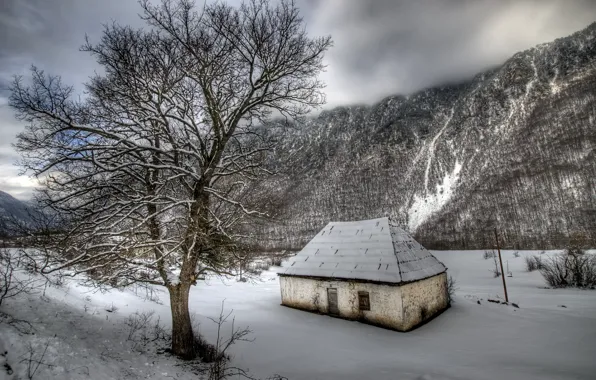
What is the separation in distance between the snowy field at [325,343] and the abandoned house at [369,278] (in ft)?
2.21

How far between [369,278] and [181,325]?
326 inches

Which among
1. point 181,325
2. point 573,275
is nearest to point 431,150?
point 573,275

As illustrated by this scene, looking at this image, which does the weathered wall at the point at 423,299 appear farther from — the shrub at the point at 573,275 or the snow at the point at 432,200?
the snow at the point at 432,200

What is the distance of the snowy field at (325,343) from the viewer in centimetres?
545

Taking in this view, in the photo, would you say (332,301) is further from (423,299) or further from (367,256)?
(423,299)

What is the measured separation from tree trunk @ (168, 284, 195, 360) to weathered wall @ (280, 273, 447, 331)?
26.1 ft

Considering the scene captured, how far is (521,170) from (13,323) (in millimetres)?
103342

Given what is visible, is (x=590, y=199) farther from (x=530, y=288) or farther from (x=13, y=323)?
(x=13, y=323)

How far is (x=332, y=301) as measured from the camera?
1371 cm

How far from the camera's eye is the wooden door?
13541 mm

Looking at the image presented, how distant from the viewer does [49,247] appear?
217 inches

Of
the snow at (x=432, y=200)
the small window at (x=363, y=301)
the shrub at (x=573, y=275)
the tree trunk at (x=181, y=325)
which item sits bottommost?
the shrub at (x=573, y=275)

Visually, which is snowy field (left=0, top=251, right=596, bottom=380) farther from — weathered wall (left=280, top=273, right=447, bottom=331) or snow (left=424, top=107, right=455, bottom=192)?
snow (left=424, top=107, right=455, bottom=192)

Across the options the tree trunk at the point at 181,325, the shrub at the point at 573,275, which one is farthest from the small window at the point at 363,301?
the shrub at the point at 573,275
